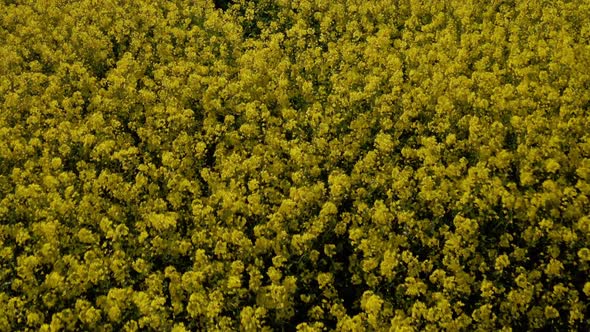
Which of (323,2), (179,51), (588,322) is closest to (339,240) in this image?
(588,322)

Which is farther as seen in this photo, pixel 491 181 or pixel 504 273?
pixel 491 181

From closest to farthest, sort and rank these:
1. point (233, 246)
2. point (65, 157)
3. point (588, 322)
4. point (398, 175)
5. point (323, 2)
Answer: point (588, 322)
point (233, 246)
point (398, 175)
point (65, 157)
point (323, 2)

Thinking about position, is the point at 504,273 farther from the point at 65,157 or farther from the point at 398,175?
the point at 65,157

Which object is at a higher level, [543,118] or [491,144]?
[543,118]

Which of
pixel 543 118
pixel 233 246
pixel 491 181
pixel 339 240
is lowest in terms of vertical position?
pixel 233 246

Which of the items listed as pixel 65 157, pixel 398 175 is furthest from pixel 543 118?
pixel 65 157

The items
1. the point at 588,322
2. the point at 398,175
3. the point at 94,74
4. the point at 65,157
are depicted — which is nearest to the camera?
the point at 588,322
